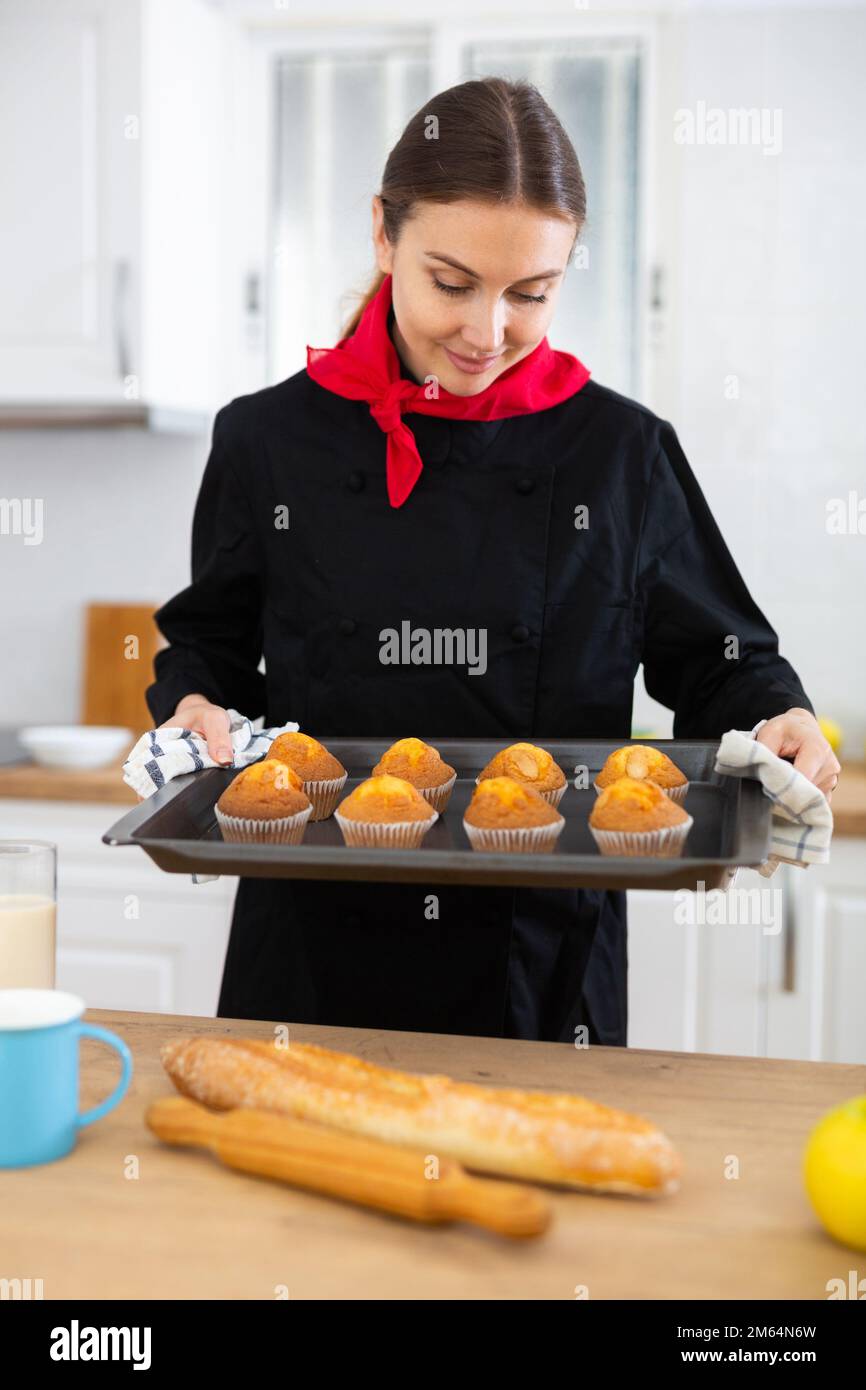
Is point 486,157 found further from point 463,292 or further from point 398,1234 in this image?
point 398,1234

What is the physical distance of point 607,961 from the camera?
1.62m

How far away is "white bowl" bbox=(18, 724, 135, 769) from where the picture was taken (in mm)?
2604

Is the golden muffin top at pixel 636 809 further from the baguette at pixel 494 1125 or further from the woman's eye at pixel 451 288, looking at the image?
the woman's eye at pixel 451 288

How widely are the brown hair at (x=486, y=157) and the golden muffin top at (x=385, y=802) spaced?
0.58m

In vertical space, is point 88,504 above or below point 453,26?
below

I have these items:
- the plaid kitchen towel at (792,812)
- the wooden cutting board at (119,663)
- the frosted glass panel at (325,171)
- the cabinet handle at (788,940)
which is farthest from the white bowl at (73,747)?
the plaid kitchen towel at (792,812)

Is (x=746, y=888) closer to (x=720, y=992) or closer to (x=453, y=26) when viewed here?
(x=720, y=992)

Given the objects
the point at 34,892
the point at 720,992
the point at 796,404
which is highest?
the point at 796,404

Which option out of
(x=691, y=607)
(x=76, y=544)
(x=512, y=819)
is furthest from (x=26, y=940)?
(x=76, y=544)

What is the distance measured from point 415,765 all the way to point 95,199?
1696mm

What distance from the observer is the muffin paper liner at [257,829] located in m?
1.27

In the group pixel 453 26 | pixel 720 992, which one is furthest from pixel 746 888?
pixel 453 26

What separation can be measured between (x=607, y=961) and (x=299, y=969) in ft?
1.16
